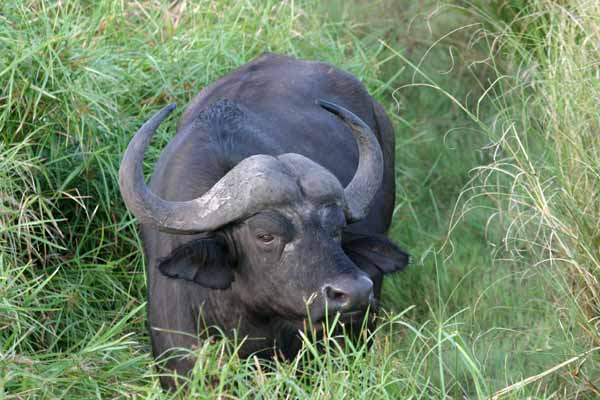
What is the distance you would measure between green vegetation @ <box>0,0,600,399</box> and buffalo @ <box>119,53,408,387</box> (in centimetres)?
21

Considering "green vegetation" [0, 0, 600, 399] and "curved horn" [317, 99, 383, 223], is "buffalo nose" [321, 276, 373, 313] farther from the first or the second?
"curved horn" [317, 99, 383, 223]

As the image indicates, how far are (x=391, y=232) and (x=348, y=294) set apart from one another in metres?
2.87

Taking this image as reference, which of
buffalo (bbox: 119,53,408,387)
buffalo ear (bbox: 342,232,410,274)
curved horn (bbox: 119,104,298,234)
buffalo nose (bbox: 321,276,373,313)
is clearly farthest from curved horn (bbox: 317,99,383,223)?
buffalo nose (bbox: 321,276,373,313)

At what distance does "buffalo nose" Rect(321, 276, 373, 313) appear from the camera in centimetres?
440

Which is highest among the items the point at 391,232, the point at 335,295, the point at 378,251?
the point at 335,295

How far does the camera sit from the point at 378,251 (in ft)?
16.5

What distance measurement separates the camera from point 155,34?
7.29 m

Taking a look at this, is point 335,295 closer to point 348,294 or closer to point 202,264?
point 348,294

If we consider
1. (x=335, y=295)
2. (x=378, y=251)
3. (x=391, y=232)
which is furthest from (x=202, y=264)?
(x=391, y=232)

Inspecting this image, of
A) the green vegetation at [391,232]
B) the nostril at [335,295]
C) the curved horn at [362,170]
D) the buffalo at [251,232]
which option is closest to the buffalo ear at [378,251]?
the buffalo at [251,232]

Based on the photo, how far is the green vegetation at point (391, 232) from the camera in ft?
15.6

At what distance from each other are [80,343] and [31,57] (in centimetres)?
155

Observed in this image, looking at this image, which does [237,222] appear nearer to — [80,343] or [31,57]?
[80,343]

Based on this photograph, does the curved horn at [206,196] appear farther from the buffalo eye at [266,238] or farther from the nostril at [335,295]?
the nostril at [335,295]
